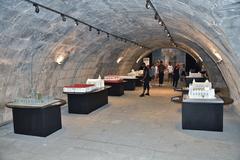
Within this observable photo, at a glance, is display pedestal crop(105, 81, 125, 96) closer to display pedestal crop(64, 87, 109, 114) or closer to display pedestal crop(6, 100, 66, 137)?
display pedestal crop(64, 87, 109, 114)

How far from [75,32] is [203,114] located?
175 inches

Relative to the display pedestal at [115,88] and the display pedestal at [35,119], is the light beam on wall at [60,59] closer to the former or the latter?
the display pedestal at [35,119]

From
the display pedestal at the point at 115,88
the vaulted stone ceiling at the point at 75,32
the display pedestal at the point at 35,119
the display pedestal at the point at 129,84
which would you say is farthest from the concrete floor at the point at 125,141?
the display pedestal at the point at 129,84

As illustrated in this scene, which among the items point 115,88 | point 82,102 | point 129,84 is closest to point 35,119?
point 82,102

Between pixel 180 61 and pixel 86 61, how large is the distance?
16.8 meters

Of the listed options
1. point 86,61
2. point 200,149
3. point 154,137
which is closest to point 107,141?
point 154,137

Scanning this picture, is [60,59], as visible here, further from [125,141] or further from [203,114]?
[203,114]

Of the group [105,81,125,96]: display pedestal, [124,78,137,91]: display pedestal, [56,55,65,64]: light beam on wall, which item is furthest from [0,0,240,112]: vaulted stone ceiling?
[124,78,137,91]: display pedestal

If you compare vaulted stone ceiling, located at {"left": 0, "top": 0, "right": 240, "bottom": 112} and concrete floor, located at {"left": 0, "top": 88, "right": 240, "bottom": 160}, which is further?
concrete floor, located at {"left": 0, "top": 88, "right": 240, "bottom": 160}

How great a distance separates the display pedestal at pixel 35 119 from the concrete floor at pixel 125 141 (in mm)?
168

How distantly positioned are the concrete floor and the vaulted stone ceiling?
1502mm

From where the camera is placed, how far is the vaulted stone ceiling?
3.62 metres

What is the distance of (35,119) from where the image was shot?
5.19 meters

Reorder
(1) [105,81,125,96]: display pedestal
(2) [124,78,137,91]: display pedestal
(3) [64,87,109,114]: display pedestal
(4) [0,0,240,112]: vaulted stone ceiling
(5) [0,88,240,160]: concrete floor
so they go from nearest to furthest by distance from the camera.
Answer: (4) [0,0,240,112]: vaulted stone ceiling → (5) [0,88,240,160]: concrete floor → (3) [64,87,109,114]: display pedestal → (1) [105,81,125,96]: display pedestal → (2) [124,78,137,91]: display pedestal
